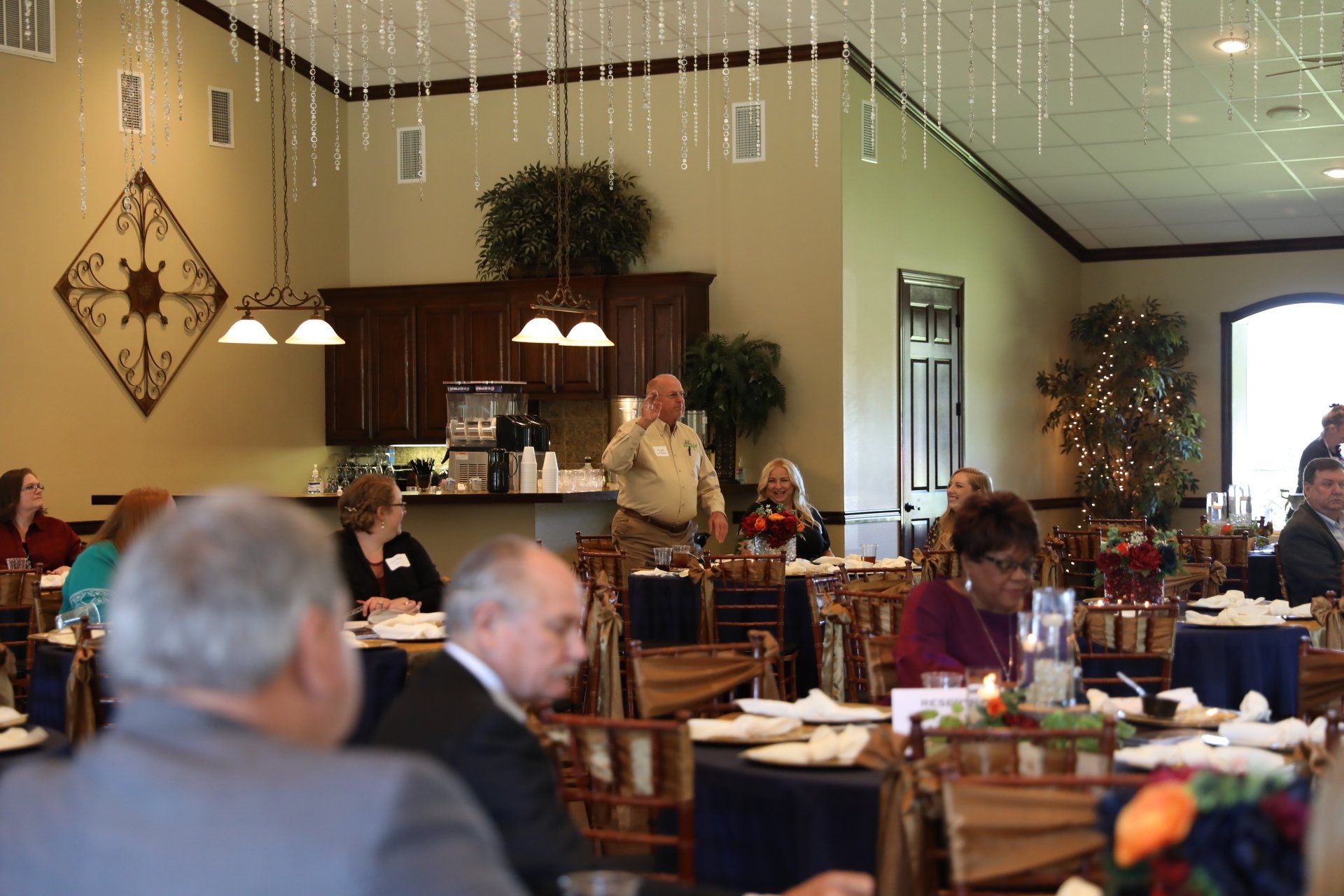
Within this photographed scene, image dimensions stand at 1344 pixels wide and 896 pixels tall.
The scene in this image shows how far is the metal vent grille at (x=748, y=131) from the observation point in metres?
11.6

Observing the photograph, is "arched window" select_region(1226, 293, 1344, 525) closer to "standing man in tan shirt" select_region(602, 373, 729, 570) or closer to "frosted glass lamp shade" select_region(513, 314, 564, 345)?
"standing man in tan shirt" select_region(602, 373, 729, 570)

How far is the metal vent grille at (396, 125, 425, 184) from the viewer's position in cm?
1266

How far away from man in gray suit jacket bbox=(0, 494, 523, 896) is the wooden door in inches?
428

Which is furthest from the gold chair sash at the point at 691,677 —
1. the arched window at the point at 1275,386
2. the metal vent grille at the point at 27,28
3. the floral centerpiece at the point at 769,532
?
the arched window at the point at 1275,386

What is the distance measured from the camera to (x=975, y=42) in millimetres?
10555

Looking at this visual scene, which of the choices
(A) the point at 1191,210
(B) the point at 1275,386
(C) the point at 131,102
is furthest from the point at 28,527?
(B) the point at 1275,386

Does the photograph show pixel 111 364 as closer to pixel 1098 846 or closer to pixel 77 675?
pixel 77 675

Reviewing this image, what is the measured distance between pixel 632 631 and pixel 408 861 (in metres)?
6.00

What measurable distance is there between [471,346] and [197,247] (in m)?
2.29

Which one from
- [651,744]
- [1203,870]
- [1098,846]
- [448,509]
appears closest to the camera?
[1203,870]

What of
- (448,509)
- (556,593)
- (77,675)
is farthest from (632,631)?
(556,593)

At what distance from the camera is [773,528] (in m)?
7.55

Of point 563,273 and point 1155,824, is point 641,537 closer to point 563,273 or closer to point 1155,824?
point 563,273

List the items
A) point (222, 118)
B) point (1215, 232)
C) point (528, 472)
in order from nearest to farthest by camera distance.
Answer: point (528, 472), point (222, 118), point (1215, 232)
